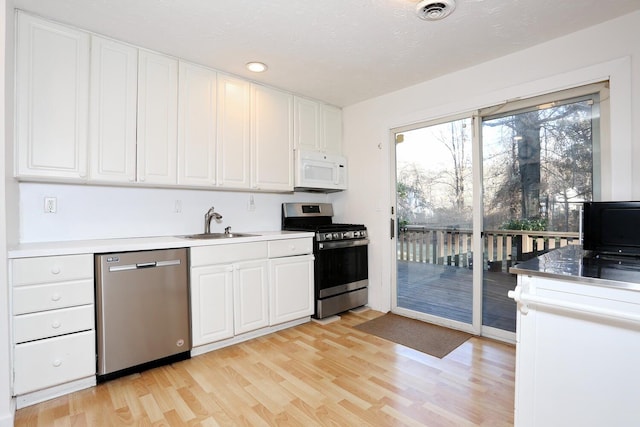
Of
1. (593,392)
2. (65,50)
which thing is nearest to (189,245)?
(65,50)

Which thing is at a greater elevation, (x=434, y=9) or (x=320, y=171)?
(x=434, y=9)

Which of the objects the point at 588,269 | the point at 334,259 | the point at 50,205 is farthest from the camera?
the point at 334,259

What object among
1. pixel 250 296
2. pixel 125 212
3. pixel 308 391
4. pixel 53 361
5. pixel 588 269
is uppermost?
pixel 125 212

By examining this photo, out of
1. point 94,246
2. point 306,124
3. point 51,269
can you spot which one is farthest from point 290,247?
point 51,269

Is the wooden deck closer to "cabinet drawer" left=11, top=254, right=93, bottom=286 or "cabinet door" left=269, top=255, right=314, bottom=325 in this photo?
"cabinet door" left=269, top=255, right=314, bottom=325

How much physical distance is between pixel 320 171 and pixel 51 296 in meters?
2.54

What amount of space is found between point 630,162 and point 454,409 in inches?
75.7

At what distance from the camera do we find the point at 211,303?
2.50 m

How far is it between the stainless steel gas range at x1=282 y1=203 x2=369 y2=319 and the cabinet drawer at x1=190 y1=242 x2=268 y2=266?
0.66m

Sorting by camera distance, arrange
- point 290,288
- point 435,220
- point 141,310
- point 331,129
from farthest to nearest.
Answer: point 331,129, point 435,220, point 290,288, point 141,310

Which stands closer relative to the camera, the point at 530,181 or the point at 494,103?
the point at 530,181

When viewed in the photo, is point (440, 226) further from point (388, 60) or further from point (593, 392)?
point (593, 392)

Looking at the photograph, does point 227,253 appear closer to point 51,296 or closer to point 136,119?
point 51,296

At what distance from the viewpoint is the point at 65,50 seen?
2.11 metres
